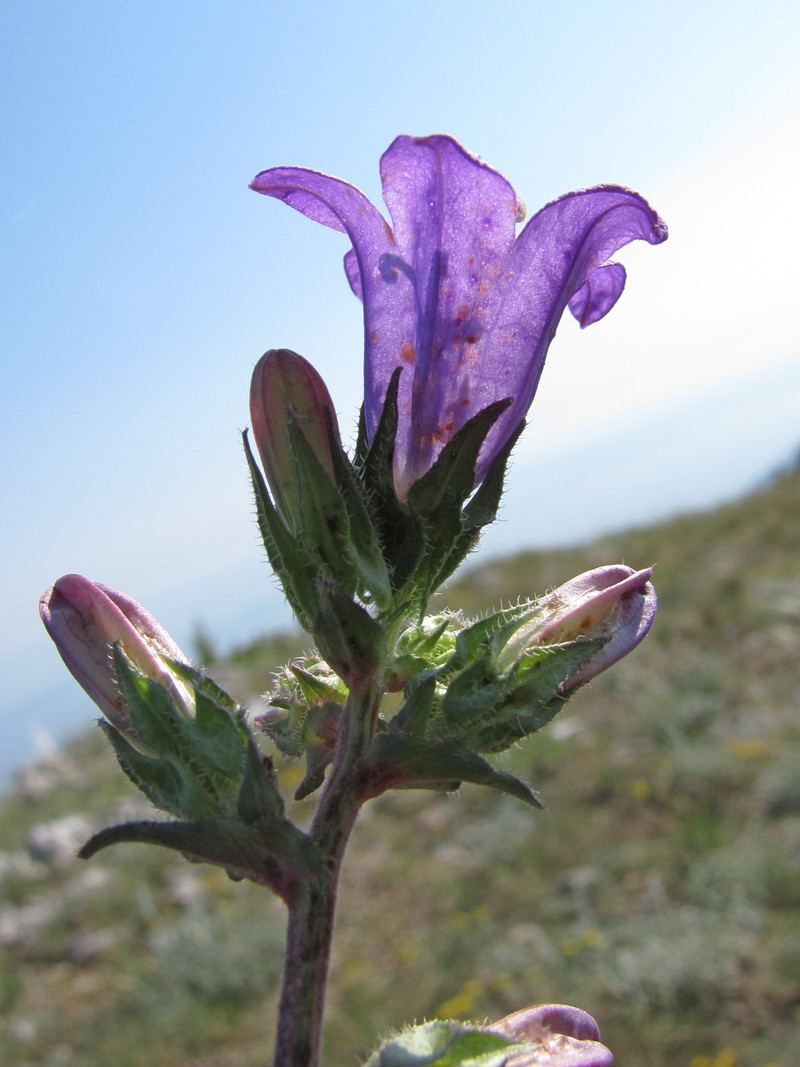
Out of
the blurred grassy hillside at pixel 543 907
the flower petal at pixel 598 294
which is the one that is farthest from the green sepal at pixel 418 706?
the blurred grassy hillside at pixel 543 907

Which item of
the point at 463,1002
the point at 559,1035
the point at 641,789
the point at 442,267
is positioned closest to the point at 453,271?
the point at 442,267

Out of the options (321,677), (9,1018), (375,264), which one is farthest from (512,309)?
(9,1018)

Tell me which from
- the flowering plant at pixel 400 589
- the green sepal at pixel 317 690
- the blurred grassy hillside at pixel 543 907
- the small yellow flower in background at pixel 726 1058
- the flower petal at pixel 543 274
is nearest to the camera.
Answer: the flowering plant at pixel 400 589

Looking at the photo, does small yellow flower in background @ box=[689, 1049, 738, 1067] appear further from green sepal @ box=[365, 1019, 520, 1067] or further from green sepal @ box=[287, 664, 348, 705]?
green sepal @ box=[287, 664, 348, 705]

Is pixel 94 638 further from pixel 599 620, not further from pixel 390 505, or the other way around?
pixel 599 620

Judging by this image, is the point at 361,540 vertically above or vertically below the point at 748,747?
above

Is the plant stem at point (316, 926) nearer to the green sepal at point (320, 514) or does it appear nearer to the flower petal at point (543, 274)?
the green sepal at point (320, 514)

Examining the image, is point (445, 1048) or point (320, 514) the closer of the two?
point (445, 1048)
